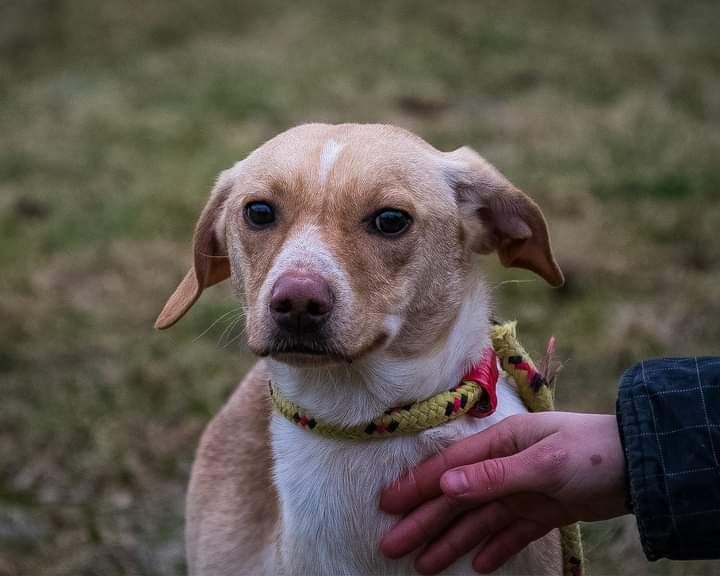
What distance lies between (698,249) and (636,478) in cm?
338

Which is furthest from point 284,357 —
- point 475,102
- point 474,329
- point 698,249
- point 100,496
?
point 475,102

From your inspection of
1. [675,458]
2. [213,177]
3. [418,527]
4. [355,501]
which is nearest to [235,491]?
[355,501]

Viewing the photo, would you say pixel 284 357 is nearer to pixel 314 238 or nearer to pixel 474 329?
pixel 314 238

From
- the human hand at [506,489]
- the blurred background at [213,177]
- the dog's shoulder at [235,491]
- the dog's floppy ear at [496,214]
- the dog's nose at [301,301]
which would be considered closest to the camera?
the dog's nose at [301,301]

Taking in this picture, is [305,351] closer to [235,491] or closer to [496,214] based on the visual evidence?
[496,214]

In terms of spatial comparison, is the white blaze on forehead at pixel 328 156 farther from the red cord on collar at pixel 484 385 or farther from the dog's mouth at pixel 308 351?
the red cord on collar at pixel 484 385

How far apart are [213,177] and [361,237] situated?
14.5ft

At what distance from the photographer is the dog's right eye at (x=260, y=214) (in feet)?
7.14

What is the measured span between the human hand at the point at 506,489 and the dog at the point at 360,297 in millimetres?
55

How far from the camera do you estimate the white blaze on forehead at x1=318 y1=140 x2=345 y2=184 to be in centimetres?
211

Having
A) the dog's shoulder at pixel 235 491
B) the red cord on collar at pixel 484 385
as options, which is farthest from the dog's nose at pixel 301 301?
the dog's shoulder at pixel 235 491

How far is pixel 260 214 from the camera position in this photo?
2193 mm

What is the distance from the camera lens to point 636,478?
192 cm

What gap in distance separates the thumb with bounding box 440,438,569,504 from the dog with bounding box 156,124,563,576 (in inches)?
4.9
